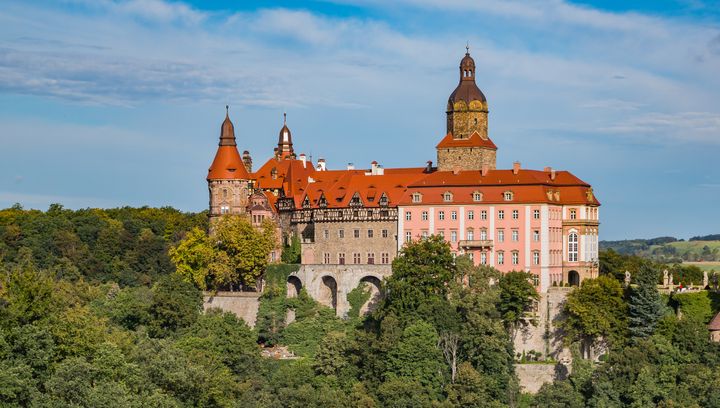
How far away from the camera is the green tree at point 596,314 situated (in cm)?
7675

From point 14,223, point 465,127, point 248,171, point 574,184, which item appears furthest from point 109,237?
point 574,184

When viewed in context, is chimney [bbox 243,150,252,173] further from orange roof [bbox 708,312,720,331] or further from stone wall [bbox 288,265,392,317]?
orange roof [bbox 708,312,720,331]

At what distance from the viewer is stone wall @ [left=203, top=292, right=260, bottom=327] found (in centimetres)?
8688

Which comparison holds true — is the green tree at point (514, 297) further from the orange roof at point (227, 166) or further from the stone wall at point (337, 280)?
the orange roof at point (227, 166)

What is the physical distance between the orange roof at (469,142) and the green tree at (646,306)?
15528 millimetres

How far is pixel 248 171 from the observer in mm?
97500

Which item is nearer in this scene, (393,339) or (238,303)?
(393,339)

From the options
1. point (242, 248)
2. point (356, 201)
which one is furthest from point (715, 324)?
point (242, 248)

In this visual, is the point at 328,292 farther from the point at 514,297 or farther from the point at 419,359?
the point at 514,297

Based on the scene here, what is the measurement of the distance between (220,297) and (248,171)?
12.4 metres

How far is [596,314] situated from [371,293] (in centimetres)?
1502

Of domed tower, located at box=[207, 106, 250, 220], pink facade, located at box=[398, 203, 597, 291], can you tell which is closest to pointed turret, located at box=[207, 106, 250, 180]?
domed tower, located at box=[207, 106, 250, 220]

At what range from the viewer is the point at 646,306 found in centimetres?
7631

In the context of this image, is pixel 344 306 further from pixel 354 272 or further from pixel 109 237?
pixel 109 237
